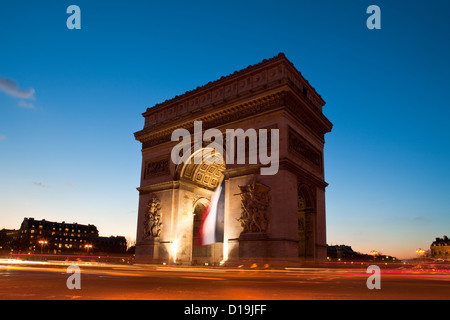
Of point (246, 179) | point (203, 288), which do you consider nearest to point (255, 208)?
point (246, 179)

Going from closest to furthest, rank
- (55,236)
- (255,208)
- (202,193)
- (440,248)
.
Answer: (255,208)
(202,193)
(55,236)
(440,248)

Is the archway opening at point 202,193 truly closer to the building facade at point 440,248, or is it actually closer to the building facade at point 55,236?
the building facade at point 55,236

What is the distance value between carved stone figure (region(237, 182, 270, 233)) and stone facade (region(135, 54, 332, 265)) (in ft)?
0.19

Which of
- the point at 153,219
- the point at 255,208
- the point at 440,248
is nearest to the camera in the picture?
the point at 255,208

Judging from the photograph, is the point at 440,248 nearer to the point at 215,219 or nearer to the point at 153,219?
the point at 215,219

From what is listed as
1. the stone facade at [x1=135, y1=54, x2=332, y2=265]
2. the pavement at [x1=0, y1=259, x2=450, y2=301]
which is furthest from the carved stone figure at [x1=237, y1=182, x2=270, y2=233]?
the pavement at [x1=0, y1=259, x2=450, y2=301]

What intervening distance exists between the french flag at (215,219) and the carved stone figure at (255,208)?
5.26m

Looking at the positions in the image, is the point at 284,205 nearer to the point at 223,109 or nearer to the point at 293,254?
the point at 293,254

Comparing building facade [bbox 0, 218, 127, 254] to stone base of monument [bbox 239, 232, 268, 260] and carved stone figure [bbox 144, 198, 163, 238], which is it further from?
stone base of monument [bbox 239, 232, 268, 260]

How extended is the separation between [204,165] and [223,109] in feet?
17.7

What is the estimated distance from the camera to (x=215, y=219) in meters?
26.8

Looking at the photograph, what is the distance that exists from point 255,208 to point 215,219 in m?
6.69

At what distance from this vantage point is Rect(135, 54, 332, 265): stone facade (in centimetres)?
2058
